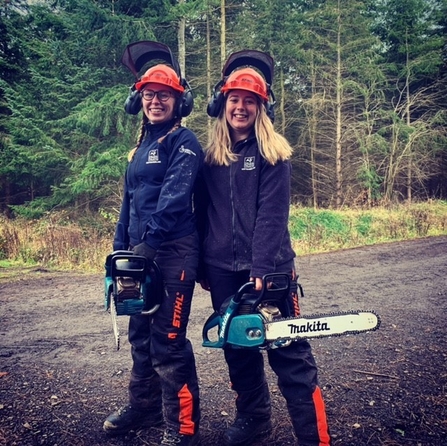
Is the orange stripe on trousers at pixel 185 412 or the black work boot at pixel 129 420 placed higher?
the orange stripe on trousers at pixel 185 412

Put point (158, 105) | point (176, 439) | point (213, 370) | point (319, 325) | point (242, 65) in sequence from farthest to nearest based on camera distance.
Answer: point (213, 370)
point (242, 65)
point (158, 105)
point (176, 439)
point (319, 325)

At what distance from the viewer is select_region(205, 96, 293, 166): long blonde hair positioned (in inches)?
105

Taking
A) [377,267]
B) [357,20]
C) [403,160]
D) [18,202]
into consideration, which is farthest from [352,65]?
[18,202]

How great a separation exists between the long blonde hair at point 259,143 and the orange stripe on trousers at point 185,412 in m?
1.58

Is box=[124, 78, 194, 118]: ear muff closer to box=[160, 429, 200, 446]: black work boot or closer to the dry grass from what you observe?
box=[160, 429, 200, 446]: black work boot

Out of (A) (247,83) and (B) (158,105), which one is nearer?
(A) (247,83)

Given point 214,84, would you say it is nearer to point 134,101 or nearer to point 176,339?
point 134,101

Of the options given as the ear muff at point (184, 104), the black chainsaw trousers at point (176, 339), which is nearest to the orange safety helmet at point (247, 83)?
A: the ear muff at point (184, 104)

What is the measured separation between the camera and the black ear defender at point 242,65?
2957 mm

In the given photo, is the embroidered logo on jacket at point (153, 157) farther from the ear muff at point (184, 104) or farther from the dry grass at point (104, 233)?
the dry grass at point (104, 233)

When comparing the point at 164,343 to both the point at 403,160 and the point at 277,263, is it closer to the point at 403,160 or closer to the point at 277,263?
the point at 277,263

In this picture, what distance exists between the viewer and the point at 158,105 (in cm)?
293

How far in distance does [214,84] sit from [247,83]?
15472mm

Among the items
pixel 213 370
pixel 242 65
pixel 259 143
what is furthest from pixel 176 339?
pixel 242 65
